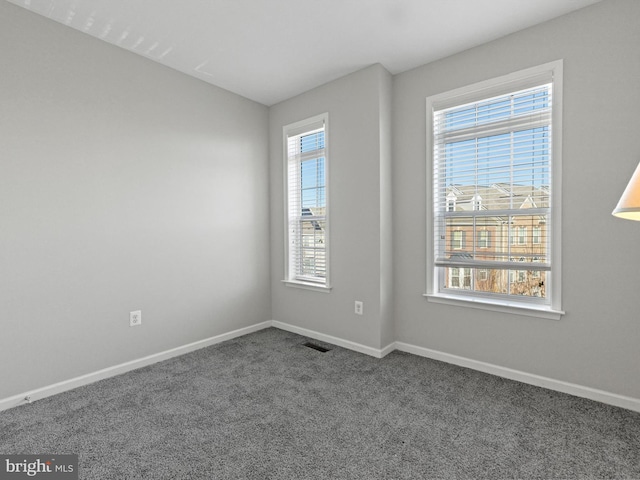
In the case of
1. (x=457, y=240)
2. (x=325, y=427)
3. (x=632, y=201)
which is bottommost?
(x=325, y=427)

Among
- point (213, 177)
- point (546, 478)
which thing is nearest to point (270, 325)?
point (213, 177)

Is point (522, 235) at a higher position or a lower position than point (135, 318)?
higher

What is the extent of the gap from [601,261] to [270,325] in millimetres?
3239

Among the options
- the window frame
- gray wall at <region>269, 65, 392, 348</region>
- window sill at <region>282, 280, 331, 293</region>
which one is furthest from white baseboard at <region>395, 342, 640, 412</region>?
the window frame

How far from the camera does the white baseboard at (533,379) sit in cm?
220

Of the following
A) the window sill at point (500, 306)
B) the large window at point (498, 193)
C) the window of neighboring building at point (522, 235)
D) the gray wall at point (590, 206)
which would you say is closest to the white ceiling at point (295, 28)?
the gray wall at point (590, 206)

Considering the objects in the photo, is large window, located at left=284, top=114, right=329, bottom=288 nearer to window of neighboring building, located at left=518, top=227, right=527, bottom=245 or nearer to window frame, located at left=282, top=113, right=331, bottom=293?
window frame, located at left=282, top=113, right=331, bottom=293

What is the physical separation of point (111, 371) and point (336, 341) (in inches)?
78.7

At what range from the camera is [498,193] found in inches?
106

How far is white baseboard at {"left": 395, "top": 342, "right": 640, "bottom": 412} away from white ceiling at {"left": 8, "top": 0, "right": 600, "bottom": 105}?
263cm

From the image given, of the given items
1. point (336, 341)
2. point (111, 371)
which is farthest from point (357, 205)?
point (111, 371)

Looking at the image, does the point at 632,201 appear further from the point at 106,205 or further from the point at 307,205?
the point at 106,205

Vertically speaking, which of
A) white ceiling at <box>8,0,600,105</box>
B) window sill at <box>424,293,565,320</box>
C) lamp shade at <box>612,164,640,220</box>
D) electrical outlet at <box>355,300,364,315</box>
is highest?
white ceiling at <box>8,0,600,105</box>

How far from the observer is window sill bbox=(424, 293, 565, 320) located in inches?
96.5
